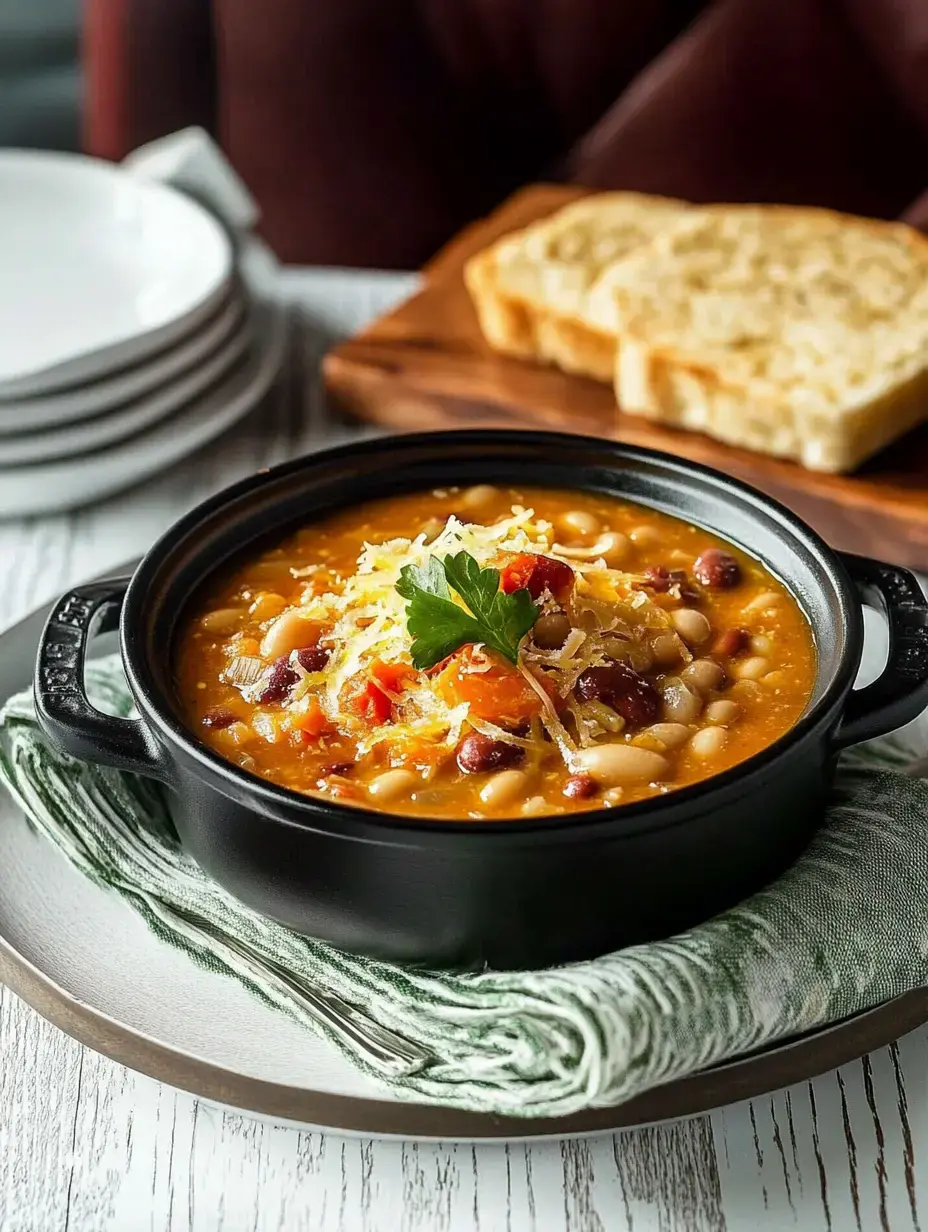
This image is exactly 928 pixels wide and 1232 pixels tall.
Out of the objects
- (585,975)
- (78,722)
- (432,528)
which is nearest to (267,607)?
(432,528)

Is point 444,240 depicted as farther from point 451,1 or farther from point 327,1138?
point 327,1138

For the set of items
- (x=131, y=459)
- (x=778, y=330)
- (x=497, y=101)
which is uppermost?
(x=778, y=330)

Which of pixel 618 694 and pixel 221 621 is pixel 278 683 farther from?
pixel 618 694

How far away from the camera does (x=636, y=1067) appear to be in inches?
59.9

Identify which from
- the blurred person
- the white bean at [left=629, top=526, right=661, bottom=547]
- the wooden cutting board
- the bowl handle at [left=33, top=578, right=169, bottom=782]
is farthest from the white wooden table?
the blurred person

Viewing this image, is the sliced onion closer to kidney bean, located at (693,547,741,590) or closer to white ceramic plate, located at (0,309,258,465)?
kidney bean, located at (693,547,741,590)

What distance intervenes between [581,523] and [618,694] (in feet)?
1.53

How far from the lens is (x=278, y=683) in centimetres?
196

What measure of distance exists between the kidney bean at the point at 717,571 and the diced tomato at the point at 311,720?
587 mm

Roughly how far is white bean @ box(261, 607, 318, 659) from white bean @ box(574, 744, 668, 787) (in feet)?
1.42

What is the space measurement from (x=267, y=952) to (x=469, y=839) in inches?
14.0

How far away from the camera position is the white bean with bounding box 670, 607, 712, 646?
203 cm

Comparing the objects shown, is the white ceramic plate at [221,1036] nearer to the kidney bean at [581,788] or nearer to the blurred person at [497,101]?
the kidney bean at [581,788]

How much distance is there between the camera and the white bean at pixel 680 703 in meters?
1.89
